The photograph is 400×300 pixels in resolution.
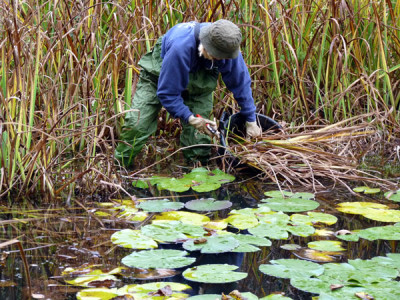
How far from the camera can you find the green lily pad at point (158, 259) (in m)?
2.20

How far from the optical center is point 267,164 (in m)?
3.39

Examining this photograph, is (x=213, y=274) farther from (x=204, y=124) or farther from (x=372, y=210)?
(x=204, y=124)

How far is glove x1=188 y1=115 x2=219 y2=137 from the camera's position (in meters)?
3.42

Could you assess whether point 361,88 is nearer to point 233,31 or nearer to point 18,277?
point 233,31

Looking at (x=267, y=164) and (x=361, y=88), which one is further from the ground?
(x=361, y=88)

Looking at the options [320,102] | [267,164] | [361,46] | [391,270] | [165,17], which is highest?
[165,17]

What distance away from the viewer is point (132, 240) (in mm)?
2438

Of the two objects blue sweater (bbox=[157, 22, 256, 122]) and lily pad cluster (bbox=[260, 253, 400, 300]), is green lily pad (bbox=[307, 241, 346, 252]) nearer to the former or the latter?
lily pad cluster (bbox=[260, 253, 400, 300])

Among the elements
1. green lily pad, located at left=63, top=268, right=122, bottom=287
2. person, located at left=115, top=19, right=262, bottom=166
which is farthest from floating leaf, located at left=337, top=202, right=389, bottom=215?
green lily pad, located at left=63, top=268, right=122, bottom=287

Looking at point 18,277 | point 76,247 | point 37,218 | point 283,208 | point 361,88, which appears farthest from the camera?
point 361,88

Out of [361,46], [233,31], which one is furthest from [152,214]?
[361,46]

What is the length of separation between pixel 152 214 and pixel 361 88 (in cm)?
206

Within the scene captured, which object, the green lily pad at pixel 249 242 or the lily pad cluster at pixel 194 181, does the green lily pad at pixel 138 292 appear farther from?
the lily pad cluster at pixel 194 181

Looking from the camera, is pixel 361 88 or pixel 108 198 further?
pixel 361 88
